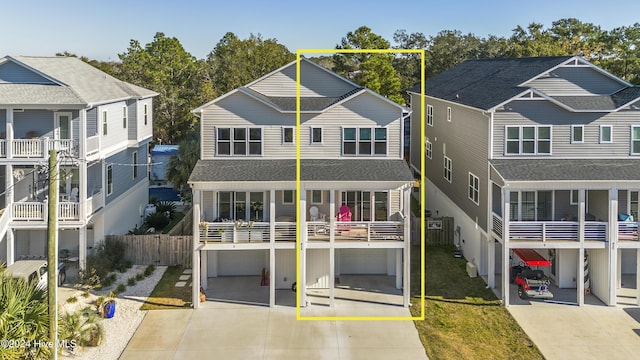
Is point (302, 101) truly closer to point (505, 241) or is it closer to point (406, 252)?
point (406, 252)

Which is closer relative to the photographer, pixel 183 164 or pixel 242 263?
pixel 242 263

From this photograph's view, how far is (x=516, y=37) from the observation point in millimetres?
58812

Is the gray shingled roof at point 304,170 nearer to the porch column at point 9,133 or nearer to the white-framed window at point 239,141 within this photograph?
the white-framed window at point 239,141

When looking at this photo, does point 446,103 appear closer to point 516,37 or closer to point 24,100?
point 24,100

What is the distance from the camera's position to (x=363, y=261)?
81.1ft

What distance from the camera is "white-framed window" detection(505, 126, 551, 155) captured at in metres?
23.2

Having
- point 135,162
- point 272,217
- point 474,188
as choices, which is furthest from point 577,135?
point 135,162

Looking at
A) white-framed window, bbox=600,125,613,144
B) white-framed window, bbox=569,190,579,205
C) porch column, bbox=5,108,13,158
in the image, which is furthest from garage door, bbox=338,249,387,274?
porch column, bbox=5,108,13,158

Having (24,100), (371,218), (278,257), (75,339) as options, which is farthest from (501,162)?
(24,100)

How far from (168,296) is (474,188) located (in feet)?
48.3

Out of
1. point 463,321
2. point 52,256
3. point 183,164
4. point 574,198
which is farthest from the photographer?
point 183,164

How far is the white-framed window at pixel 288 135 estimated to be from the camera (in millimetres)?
23406

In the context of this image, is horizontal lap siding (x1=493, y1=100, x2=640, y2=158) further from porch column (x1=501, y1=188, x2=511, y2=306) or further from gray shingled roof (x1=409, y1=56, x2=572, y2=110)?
porch column (x1=501, y1=188, x2=511, y2=306)

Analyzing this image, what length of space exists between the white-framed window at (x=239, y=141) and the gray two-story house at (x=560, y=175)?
10.0 metres
